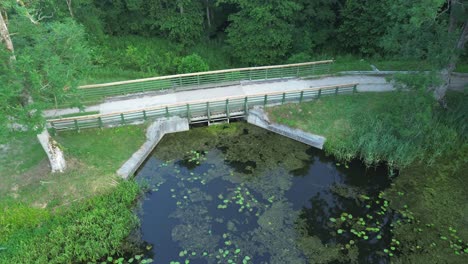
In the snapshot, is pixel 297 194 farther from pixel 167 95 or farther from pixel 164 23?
pixel 164 23

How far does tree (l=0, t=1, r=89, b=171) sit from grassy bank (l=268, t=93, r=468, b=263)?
1149 cm

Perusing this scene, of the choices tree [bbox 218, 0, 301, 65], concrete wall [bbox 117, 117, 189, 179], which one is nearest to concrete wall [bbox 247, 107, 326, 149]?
concrete wall [bbox 117, 117, 189, 179]

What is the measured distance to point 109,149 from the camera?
64.0 feet

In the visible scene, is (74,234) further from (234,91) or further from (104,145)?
(234,91)

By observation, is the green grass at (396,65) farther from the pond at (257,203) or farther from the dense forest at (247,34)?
the pond at (257,203)

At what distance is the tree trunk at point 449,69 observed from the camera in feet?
64.0

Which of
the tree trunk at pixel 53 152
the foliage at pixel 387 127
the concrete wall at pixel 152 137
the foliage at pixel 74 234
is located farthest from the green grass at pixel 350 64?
the tree trunk at pixel 53 152

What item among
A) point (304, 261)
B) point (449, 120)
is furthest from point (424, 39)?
point (304, 261)

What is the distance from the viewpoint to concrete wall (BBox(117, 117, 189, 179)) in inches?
734

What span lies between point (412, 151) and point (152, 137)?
45.0ft

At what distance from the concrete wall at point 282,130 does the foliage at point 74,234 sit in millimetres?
9329

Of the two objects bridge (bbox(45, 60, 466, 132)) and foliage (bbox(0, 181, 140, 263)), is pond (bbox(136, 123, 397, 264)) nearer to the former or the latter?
foliage (bbox(0, 181, 140, 263))

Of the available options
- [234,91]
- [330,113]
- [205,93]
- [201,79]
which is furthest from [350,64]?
[205,93]

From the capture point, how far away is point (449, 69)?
2088 cm
